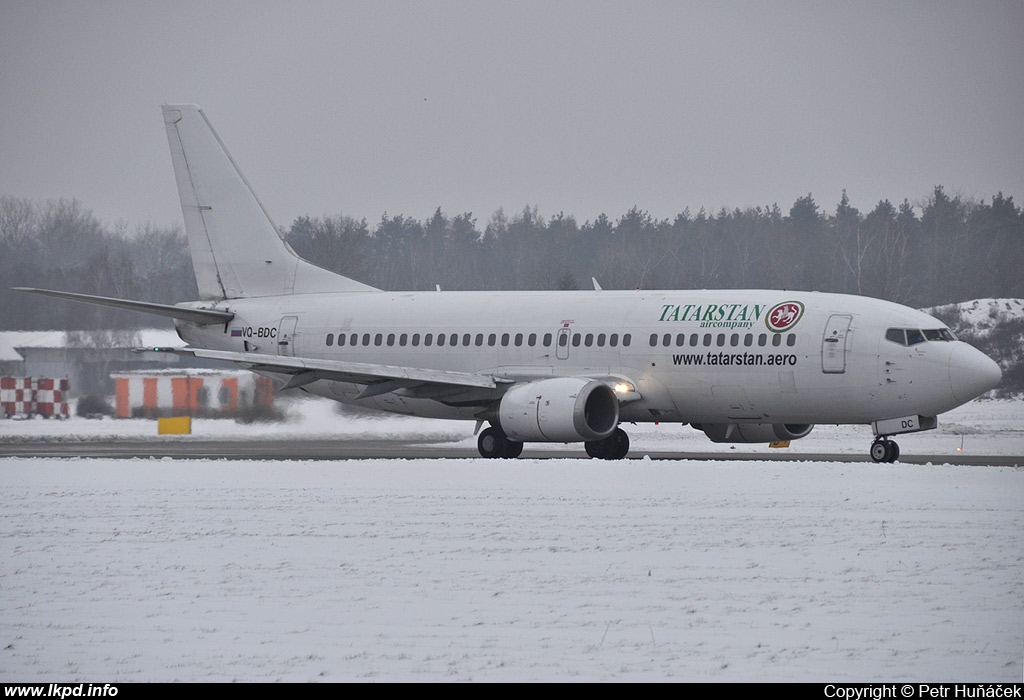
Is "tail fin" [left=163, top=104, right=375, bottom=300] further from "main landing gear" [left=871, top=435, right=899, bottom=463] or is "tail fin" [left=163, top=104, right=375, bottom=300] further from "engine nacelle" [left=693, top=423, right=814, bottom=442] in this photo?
"main landing gear" [left=871, top=435, right=899, bottom=463]

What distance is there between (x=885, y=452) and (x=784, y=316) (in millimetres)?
3224

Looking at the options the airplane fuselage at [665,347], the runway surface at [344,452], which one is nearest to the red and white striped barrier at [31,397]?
the runway surface at [344,452]

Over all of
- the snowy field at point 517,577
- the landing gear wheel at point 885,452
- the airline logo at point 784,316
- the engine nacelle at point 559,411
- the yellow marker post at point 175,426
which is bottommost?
the snowy field at point 517,577

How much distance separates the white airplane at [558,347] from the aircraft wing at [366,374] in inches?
1.8

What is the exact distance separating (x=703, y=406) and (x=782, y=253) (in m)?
80.3

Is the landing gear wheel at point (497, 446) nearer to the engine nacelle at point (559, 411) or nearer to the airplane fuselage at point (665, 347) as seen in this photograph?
the airplane fuselage at point (665, 347)

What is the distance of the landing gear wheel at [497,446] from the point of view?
1204 inches

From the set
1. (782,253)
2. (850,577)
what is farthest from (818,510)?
(782,253)

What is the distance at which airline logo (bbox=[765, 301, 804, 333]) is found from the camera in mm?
28375

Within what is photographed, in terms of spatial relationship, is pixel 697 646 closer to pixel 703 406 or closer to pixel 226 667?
pixel 226 667

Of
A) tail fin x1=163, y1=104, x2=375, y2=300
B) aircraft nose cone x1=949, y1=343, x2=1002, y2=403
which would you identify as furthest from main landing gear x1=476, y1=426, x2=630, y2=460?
tail fin x1=163, y1=104, x2=375, y2=300

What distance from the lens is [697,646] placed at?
11.2m

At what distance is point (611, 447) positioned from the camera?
3025cm

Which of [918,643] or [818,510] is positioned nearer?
[918,643]
